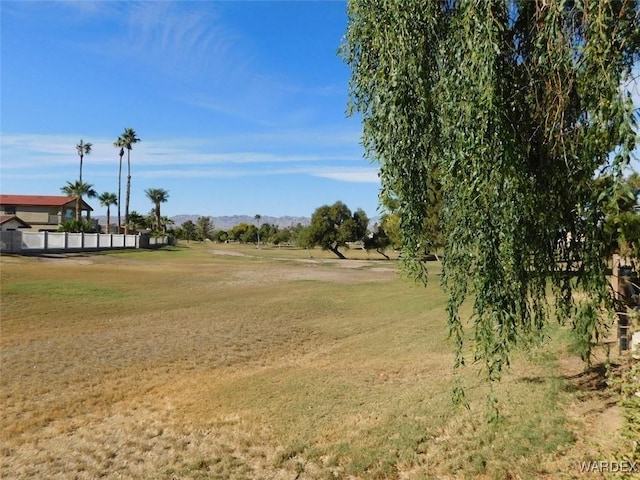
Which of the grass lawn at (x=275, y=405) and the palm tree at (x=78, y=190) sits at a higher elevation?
the palm tree at (x=78, y=190)

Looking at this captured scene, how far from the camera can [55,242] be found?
47.4 metres

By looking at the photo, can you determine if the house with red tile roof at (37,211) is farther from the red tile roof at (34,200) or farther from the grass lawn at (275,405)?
the grass lawn at (275,405)

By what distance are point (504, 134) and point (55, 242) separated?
53.5m

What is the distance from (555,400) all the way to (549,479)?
2548mm

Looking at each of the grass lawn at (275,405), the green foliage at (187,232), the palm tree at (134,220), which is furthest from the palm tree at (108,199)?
the grass lawn at (275,405)

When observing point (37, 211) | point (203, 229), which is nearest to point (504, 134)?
point (37, 211)

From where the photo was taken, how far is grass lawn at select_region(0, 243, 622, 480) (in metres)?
5.77

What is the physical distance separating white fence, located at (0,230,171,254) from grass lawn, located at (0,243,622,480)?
30.7m

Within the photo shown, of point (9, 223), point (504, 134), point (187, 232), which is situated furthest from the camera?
point (187, 232)

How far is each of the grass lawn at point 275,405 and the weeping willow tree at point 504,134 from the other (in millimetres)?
1831

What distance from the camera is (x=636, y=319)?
166 inches

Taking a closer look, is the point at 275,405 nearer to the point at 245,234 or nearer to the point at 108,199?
the point at 108,199

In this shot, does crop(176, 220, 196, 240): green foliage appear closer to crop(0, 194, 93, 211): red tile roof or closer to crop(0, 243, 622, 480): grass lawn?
crop(0, 194, 93, 211): red tile roof

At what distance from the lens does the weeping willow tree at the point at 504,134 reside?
12.7ft
